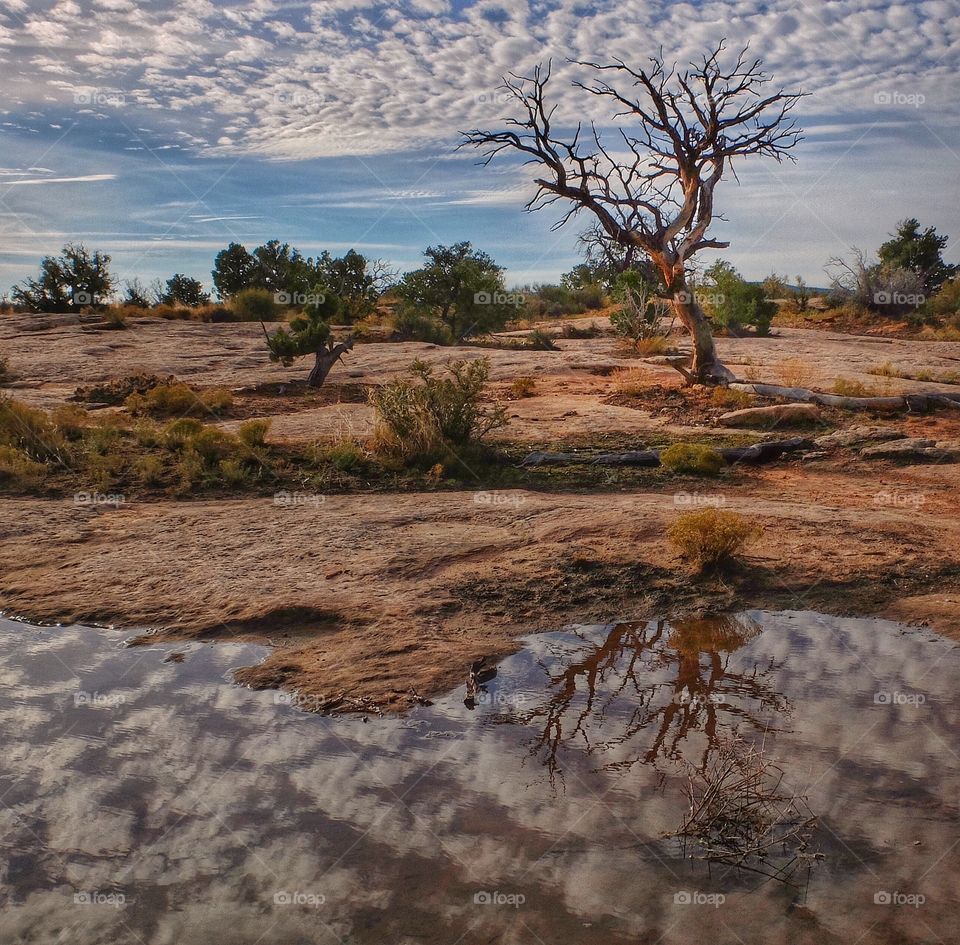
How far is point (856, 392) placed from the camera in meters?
14.9

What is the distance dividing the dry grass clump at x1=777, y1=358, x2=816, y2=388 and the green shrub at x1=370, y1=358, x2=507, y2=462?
768cm

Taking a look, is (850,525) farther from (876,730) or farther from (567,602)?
(876,730)

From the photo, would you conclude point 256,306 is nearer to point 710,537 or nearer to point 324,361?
point 324,361

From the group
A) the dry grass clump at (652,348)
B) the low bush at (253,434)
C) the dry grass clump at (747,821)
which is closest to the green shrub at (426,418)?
→ the low bush at (253,434)

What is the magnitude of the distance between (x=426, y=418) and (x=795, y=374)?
30.0ft

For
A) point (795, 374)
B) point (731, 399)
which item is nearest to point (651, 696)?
point (731, 399)

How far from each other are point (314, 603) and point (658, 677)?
251 centimetres

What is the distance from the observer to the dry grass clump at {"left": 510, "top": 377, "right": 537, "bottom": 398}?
1675 centimetres

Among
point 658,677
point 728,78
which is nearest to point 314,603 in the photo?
point 658,677

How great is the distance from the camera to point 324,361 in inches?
702

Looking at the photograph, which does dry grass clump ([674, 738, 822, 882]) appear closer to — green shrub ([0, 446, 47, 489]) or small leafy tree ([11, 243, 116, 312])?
green shrub ([0, 446, 47, 489])

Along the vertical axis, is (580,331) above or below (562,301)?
below

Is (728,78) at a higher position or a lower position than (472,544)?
higher

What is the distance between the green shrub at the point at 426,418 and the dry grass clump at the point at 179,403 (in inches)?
181
